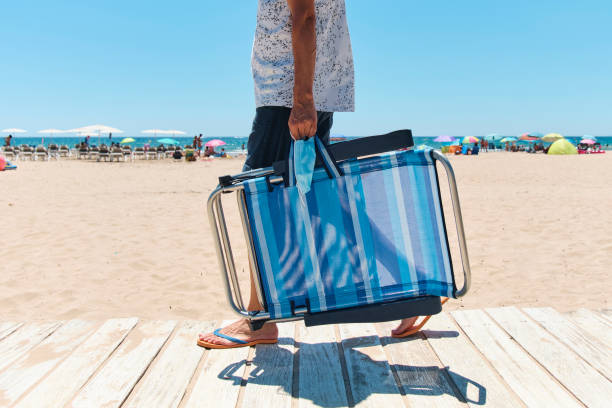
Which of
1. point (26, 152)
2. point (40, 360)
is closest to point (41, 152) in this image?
point (26, 152)

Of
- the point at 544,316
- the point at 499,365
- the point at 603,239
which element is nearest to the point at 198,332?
the point at 499,365

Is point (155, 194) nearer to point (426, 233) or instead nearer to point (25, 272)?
point (25, 272)

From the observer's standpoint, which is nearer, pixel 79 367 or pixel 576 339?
pixel 79 367

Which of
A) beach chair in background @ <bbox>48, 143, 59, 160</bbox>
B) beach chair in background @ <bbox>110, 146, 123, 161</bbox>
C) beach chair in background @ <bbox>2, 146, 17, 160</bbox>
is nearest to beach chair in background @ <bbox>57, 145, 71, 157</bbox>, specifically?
beach chair in background @ <bbox>48, 143, 59, 160</bbox>

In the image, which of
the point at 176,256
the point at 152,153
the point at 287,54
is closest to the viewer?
the point at 287,54

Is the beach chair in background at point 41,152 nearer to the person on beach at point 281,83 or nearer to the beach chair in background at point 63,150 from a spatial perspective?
Answer: the beach chair in background at point 63,150

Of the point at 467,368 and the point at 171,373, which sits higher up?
the point at 171,373

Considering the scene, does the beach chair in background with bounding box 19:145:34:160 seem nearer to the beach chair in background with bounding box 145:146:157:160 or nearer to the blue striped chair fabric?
the beach chair in background with bounding box 145:146:157:160

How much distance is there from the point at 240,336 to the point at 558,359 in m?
1.33

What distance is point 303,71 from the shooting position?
63.1 inches

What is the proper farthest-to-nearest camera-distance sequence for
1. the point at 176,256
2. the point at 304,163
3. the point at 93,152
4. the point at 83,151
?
1. the point at 83,151
2. the point at 93,152
3. the point at 176,256
4. the point at 304,163

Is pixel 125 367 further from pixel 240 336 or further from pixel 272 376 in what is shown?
pixel 272 376

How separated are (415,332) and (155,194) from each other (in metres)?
8.39

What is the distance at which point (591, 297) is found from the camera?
318cm
